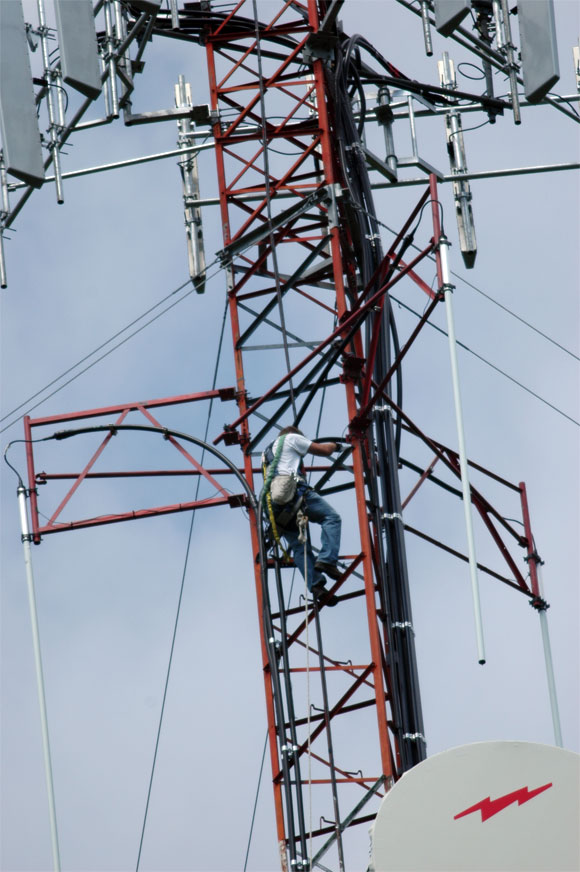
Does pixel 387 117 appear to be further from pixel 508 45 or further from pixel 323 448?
pixel 323 448

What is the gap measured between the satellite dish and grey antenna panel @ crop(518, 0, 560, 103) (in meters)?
9.60

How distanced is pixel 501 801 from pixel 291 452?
24.3 feet

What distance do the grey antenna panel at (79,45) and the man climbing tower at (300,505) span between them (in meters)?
5.00

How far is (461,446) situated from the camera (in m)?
22.4

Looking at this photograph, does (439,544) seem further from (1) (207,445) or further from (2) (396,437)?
(1) (207,445)

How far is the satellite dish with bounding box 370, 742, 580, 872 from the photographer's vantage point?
19109 mm

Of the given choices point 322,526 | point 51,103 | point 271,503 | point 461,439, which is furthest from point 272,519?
point 51,103

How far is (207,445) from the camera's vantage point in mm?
26312

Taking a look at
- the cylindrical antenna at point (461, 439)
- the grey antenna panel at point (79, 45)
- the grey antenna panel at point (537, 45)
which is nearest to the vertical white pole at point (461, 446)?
the cylindrical antenna at point (461, 439)

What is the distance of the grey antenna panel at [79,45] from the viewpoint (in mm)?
26094

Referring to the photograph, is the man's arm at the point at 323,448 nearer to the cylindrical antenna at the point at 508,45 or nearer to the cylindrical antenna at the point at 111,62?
the cylindrical antenna at the point at 508,45

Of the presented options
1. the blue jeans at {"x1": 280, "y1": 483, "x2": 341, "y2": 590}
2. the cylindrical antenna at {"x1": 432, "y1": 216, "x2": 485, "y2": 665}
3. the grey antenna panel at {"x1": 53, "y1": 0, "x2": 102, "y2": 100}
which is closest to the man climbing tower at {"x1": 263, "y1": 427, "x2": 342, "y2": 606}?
the blue jeans at {"x1": 280, "y1": 483, "x2": 341, "y2": 590}

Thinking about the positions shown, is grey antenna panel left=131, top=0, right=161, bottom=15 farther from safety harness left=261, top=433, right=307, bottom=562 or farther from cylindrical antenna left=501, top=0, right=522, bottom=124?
safety harness left=261, top=433, right=307, bottom=562

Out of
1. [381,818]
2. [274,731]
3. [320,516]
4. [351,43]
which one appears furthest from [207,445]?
[381,818]
